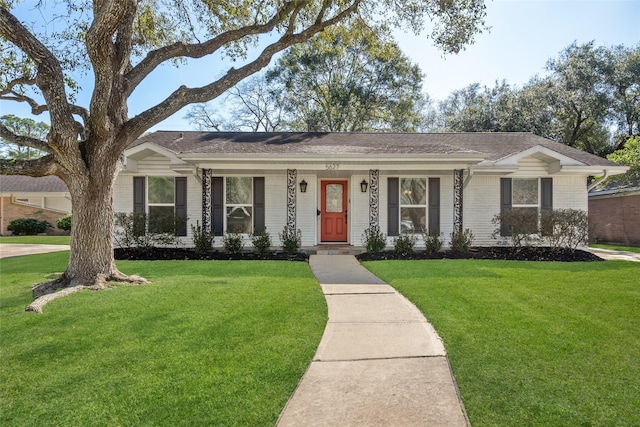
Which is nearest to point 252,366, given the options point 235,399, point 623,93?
point 235,399

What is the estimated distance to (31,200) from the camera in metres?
25.3

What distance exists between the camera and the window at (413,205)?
11.6 meters

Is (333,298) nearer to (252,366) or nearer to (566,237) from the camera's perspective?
(252,366)

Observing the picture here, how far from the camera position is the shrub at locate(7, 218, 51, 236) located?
21688mm

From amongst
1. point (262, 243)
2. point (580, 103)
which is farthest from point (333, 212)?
point (580, 103)

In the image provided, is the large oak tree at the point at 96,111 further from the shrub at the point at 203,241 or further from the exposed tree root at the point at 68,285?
the shrub at the point at 203,241

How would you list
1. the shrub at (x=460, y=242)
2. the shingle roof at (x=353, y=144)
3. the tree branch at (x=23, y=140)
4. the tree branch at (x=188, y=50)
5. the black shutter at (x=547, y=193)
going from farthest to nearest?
1. the black shutter at (x=547, y=193)
2. the shingle roof at (x=353, y=144)
3. the shrub at (x=460, y=242)
4. the tree branch at (x=188, y=50)
5. the tree branch at (x=23, y=140)

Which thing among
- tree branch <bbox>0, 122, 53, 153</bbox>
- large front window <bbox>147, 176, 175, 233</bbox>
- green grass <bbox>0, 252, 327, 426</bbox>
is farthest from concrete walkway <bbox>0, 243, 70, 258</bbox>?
green grass <bbox>0, 252, 327, 426</bbox>

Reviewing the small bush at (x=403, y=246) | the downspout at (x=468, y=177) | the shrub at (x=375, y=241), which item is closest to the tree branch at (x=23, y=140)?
the shrub at (x=375, y=241)

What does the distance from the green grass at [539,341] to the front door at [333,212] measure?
198 inches

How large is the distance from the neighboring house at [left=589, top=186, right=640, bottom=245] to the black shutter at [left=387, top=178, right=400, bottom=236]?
8.76 meters

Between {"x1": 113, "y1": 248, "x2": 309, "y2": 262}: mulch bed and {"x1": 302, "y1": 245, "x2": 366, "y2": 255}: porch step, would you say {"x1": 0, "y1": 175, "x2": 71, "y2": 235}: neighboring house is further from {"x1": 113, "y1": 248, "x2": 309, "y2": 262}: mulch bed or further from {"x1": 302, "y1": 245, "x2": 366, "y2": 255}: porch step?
{"x1": 302, "y1": 245, "x2": 366, "y2": 255}: porch step

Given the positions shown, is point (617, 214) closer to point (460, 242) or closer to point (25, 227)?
point (460, 242)

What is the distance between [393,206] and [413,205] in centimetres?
63
